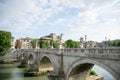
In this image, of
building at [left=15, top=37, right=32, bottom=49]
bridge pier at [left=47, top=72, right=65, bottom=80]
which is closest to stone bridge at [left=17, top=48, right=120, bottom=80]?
bridge pier at [left=47, top=72, right=65, bottom=80]

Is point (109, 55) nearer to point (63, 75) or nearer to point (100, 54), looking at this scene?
point (100, 54)

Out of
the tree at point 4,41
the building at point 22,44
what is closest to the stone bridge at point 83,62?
the tree at point 4,41

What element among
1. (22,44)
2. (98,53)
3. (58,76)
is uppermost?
(22,44)

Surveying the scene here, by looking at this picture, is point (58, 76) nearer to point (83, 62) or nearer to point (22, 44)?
point (83, 62)

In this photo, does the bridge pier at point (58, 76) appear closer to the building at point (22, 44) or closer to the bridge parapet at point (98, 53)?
the bridge parapet at point (98, 53)

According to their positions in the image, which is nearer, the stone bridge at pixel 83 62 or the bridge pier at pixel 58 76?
the stone bridge at pixel 83 62

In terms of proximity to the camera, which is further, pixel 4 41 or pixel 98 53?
pixel 4 41

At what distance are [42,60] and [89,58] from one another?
23144 mm

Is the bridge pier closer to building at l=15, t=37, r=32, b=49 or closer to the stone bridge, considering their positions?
the stone bridge

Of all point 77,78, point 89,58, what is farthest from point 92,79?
point 89,58

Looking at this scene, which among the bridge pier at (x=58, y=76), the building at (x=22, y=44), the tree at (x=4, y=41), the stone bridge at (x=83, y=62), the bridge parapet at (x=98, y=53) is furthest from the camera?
the building at (x=22, y=44)

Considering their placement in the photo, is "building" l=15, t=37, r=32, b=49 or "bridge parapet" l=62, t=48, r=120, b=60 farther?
"building" l=15, t=37, r=32, b=49

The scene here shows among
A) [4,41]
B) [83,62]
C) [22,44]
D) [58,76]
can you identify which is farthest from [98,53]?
[22,44]

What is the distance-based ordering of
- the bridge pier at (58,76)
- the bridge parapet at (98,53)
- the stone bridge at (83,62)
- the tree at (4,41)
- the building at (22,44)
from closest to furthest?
the bridge parapet at (98,53) < the stone bridge at (83,62) < the bridge pier at (58,76) < the tree at (4,41) < the building at (22,44)
